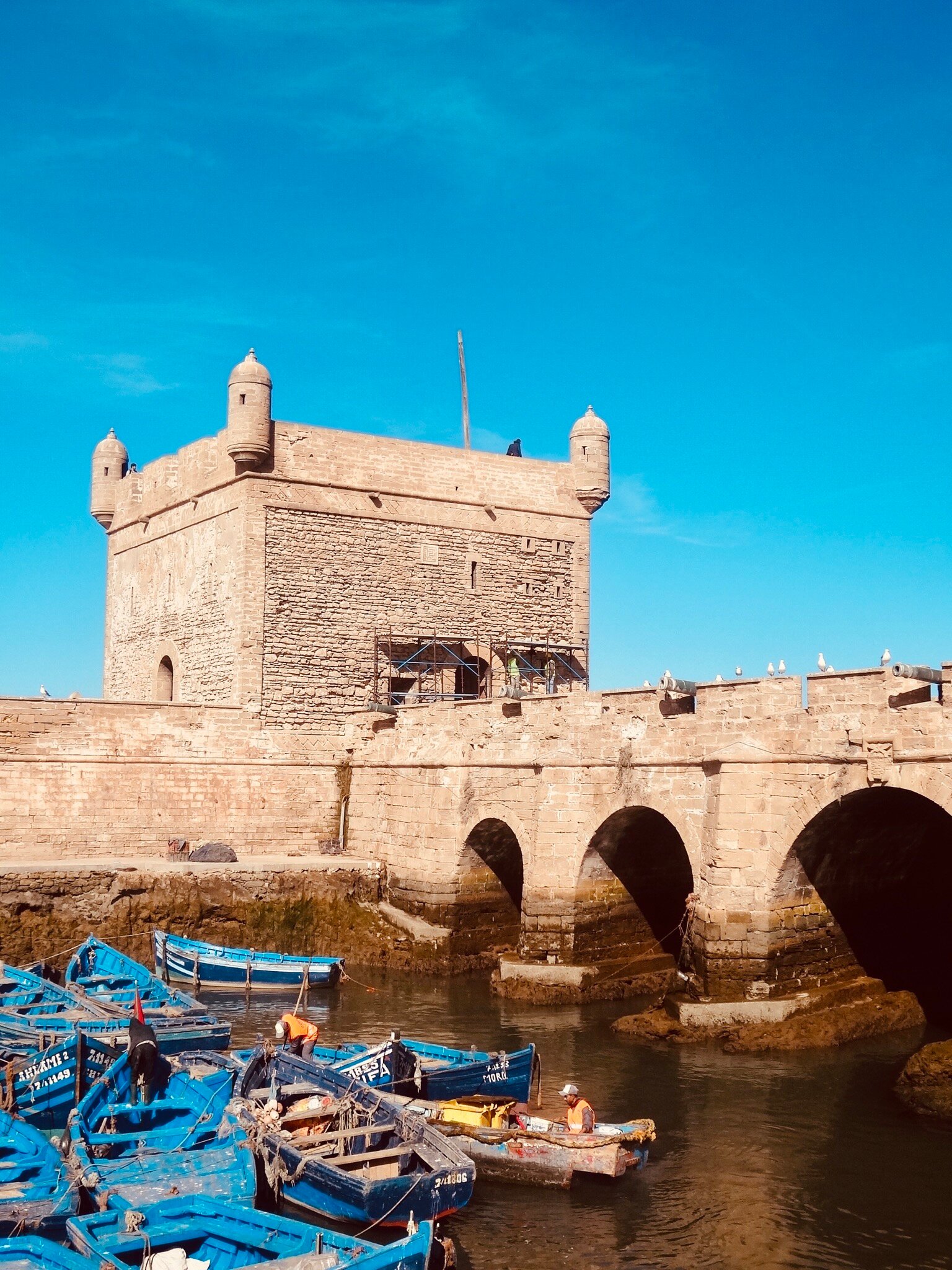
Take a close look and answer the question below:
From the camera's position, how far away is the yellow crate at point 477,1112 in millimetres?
13555

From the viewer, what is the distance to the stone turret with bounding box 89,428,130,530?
35.3m

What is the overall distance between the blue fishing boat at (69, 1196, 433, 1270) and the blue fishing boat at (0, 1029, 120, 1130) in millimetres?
4161

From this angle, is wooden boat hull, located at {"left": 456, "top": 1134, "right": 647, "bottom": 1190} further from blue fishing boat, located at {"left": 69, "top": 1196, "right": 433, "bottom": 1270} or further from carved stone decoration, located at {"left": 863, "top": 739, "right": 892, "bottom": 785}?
carved stone decoration, located at {"left": 863, "top": 739, "right": 892, "bottom": 785}

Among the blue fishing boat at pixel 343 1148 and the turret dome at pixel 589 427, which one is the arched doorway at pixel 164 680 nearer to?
the turret dome at pixel 589 427

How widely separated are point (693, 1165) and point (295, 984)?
1015 centimetres

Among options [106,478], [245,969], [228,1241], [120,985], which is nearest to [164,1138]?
[228,1241]

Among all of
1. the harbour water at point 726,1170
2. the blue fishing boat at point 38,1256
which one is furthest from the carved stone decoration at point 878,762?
the blue fishing boat at point 38,1256

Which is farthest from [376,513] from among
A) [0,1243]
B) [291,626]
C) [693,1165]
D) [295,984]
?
[0,1243]

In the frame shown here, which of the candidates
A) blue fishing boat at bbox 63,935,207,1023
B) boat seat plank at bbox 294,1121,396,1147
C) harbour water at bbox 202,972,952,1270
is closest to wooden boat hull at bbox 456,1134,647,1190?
harbour water at bbox 202,972,952,1270

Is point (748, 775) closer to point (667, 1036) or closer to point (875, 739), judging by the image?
point (875, 739)

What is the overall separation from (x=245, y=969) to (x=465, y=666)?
10614mm

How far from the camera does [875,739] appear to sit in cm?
1691

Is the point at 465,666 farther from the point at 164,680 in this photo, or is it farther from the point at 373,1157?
the point at 373,1157

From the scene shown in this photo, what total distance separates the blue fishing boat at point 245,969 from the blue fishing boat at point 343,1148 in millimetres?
8307
